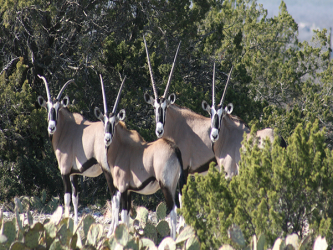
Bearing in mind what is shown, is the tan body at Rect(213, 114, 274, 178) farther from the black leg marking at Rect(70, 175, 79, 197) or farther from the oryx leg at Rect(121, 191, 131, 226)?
the black leg marking at Rect(70, 175, 79, 197)

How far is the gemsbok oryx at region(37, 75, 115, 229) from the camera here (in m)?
7.25

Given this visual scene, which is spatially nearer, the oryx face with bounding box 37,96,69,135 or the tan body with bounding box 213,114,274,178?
the tan body with bounding box 213,114,274,178

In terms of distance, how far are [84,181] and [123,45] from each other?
337 centimetres

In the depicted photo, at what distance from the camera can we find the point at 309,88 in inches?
491

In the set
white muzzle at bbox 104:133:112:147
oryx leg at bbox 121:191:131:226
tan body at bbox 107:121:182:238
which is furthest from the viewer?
white muzzle at bbox 104:133:112:147

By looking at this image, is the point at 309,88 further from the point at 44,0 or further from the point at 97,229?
the point at 97,229

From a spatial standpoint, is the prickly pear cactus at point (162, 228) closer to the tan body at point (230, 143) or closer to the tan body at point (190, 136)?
the tan body at point (230, 143)

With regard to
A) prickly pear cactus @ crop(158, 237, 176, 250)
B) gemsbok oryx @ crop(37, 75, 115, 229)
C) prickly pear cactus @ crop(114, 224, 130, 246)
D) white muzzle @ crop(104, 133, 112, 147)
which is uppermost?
prickly pear cactus @ crop(158, 237, 176, 250)

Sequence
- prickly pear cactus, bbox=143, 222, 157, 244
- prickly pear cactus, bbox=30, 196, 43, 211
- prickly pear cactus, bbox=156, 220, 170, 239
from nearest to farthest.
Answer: prickly pear cactus, bbox=143, 222, 157, 244 < prickly pear cactus, bbox=156, 220, 170, 239 < prickly pear cactus, bbox=30, 196, 43, 211

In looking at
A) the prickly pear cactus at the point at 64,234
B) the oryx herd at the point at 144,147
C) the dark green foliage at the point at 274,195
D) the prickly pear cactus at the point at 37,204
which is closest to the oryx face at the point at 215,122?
the oryx herd at the point at 144,147

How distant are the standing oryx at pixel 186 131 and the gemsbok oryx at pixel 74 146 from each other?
3.69 ft

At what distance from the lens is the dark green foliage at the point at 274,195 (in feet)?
13.4

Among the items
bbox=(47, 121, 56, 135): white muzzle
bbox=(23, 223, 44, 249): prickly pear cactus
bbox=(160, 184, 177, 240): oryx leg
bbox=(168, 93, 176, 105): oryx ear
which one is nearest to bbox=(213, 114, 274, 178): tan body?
bbox=(168, 93, 176, 105): oryx ear

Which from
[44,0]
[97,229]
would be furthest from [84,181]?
[97,229]
